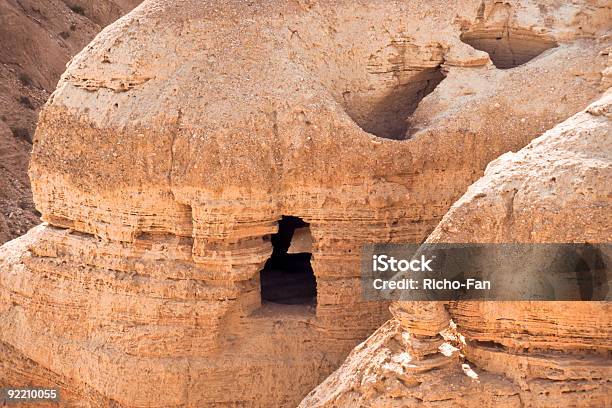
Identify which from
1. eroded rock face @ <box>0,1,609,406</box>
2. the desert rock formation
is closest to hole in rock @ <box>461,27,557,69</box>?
eroded rock face @ <box>0,1,609,406</box>

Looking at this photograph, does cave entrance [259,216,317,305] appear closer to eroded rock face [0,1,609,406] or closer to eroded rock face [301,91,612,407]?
eroded rock face [0,1,609,406]

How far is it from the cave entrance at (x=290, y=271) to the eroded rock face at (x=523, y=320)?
3.72 metres

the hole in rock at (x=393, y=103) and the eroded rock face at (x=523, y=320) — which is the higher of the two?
the hole in rock at (x=393, y=103)

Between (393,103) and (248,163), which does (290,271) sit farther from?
(248,163)

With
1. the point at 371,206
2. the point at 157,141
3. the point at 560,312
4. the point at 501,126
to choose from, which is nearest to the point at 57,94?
the point at 157,141

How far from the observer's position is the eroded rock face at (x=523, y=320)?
1441cm

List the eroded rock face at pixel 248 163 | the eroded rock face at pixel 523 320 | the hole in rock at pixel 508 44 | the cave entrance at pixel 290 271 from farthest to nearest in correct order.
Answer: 1. the hole in rock at pixel 508 44
2. the cave entrance at pixel 290 271
3. the eroded rock face at pixel 248 163
4. the eroded rock face at pixel 523 320

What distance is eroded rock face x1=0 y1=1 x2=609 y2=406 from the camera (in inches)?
703

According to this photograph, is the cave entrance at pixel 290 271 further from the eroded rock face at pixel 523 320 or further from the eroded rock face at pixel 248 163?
the eroded rock face at pixel 523 320

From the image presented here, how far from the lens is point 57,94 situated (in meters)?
19.3

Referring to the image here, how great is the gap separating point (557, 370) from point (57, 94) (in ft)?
28.2

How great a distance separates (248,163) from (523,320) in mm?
4610

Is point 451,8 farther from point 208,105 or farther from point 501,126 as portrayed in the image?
Result: point 208,105

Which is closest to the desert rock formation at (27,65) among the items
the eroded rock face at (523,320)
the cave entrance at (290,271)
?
the cave entrance at (290,271)
